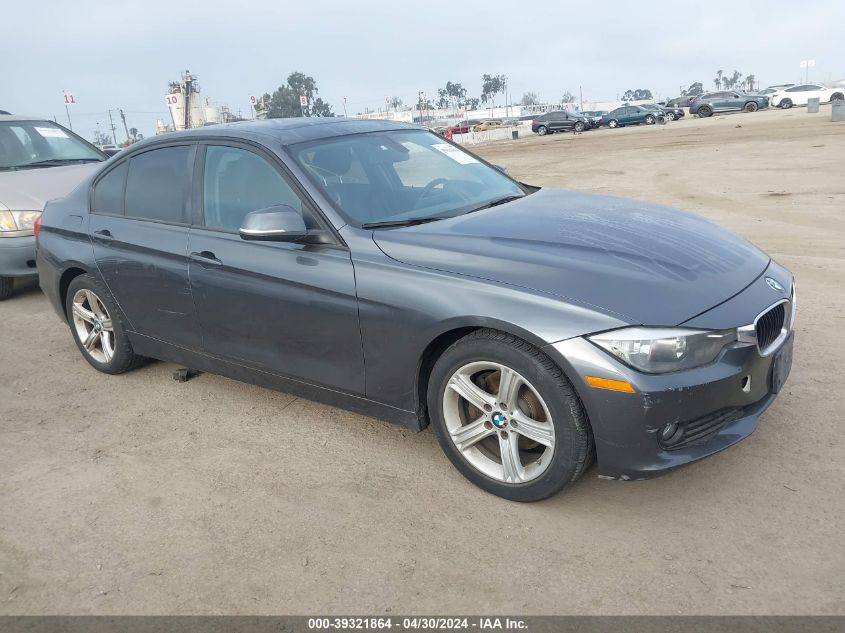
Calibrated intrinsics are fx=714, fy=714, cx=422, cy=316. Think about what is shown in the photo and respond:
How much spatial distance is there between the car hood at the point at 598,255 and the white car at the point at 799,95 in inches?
1896

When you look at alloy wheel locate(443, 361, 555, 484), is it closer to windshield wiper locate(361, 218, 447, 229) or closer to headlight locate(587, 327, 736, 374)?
headlight locate(587, 327, 736, 374)

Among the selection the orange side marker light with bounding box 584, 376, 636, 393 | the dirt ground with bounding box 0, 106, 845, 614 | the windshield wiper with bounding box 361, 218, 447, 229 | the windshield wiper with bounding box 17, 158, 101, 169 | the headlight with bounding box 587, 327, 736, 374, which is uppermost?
the windshield wiper with bounding box 17, 158, 101, 169

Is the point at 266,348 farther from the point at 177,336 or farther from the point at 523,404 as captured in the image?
the point at 523,404

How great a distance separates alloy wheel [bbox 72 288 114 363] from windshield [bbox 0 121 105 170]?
12.1ft

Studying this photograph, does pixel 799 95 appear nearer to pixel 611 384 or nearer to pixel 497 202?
pixel 497 202

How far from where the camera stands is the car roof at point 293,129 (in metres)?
3.92

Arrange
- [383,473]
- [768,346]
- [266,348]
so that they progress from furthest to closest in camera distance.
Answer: [266,348] → [383,473] → [768,346]

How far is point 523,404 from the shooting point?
3066 millimetres

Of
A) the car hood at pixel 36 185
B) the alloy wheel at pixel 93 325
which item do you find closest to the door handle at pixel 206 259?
the alloy wheel at pixel 93 325

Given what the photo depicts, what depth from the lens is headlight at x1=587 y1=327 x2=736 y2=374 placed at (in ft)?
8.82

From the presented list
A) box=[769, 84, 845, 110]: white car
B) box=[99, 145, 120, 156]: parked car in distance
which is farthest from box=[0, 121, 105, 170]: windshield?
box=[769, 84, 845, 110]: white car

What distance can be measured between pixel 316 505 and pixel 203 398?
162 cm
